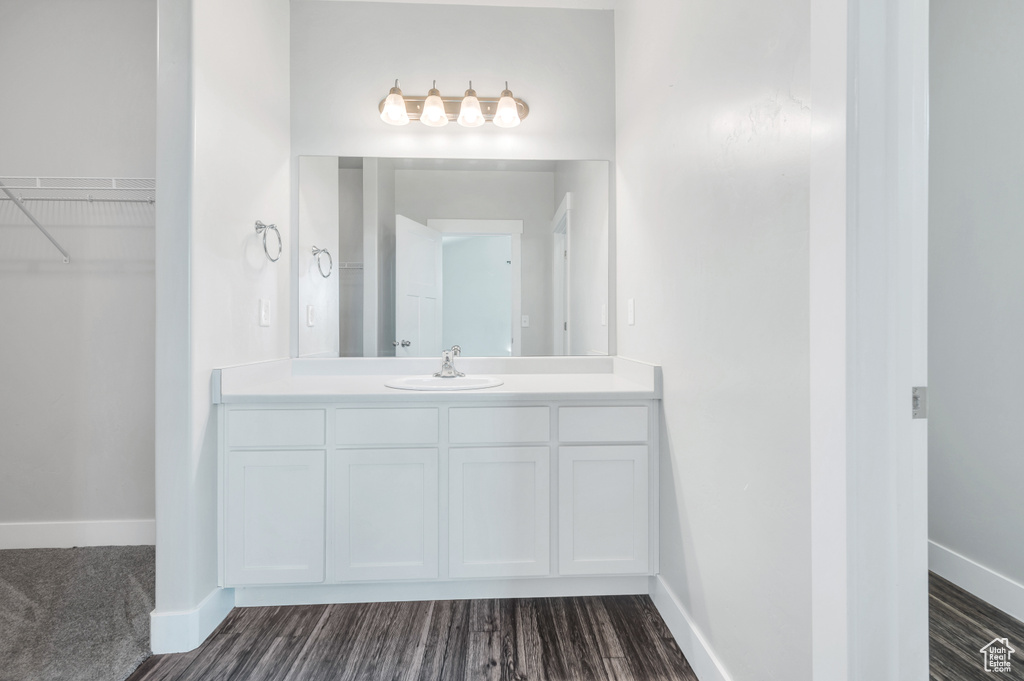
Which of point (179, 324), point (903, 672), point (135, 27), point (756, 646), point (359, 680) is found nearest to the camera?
point (903, 672)

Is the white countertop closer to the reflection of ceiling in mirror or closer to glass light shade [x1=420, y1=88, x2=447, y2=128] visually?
the reflection of ceiling in mirror

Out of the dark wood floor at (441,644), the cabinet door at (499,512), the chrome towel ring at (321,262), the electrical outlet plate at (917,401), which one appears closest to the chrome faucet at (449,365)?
the cabinet door at (499,512)

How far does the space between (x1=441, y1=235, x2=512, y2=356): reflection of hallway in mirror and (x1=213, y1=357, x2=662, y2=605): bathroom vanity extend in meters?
0.59

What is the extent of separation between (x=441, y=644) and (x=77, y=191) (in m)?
2.48

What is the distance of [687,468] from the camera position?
1.62 meters

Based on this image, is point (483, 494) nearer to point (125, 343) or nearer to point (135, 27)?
point (125, 343)

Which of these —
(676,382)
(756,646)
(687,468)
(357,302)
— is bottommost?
(756,646)

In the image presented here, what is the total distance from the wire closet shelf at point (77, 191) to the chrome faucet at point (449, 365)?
4.95 feet

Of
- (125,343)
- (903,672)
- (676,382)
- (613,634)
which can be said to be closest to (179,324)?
(125,343)

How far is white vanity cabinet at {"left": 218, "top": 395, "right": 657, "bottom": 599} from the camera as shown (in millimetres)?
1785

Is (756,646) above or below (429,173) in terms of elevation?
below

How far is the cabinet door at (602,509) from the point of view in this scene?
185cm

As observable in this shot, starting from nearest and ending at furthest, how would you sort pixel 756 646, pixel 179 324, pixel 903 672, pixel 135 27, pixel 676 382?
1. pixel 903 672
2. pixel 756 646
3. pixel 179 324
4. pixel 676 382
5. pixel 135 27

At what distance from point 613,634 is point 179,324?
5.69 feet
